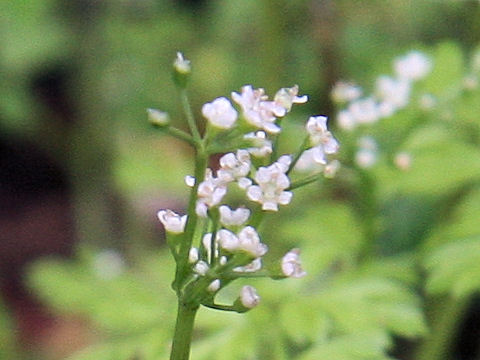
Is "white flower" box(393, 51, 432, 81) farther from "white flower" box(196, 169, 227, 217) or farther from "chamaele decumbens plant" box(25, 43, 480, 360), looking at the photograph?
"white flower" box(196, 169, 227, 217)

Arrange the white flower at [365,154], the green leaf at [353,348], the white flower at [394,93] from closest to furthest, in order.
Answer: the green leaf at [353,348] → the white flower at [365,154] → the white flower at [394,93]

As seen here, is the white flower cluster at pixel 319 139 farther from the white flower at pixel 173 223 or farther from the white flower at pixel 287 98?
the white flower at pixel 173 223

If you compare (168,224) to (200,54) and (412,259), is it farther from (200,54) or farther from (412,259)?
(200,54)

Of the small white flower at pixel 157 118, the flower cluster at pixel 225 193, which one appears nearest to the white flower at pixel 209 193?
the flower cluster at pixel 225 193

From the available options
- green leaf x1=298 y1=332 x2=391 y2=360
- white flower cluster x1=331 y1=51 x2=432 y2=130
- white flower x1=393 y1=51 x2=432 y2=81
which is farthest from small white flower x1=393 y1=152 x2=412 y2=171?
green leaf x1=298 y1=332 x2=391 y2=360

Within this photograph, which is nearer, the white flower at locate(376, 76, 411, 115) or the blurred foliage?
the blurred foliage

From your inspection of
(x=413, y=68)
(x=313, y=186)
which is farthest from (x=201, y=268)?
(x=313, y=186)

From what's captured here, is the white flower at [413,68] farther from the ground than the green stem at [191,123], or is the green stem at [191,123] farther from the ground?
the white flower at [413,68]

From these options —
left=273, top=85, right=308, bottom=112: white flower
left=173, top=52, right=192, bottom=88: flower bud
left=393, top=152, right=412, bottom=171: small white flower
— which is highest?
left=393, top=152, right=412, bottom=171: small white flower
